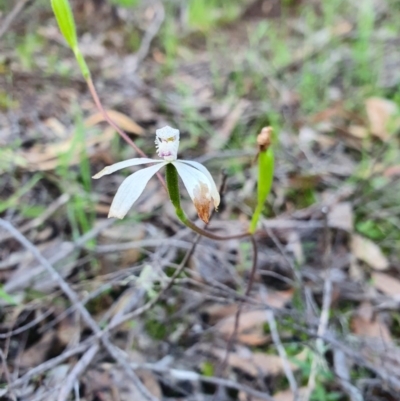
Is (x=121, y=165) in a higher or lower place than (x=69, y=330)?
higher

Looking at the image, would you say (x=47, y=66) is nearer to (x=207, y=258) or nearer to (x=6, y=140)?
(x=6, y=140)

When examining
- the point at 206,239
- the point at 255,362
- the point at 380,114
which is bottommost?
the point at 255,362

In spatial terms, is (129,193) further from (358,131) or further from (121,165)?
(358,131)

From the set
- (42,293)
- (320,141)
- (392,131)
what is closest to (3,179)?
(42,293)

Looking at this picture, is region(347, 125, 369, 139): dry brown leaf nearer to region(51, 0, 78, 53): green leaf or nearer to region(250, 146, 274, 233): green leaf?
region(250, 146, 274, 233): green leaf

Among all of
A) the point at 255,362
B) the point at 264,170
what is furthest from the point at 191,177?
the point at 255,362

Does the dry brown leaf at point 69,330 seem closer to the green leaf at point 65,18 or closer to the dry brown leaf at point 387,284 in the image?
the green leaf at point 65,18
